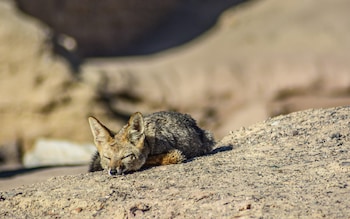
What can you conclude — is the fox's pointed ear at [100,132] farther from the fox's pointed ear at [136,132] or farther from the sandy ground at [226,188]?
the sandy ground at [226,188]

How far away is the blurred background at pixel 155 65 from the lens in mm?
22375

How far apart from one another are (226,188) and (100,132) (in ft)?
5.37

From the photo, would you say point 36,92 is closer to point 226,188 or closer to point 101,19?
point 101,19

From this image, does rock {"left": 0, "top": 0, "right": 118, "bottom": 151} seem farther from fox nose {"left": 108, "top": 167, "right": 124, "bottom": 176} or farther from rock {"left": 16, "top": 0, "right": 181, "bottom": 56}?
fox nose {"left": 108, "top": 167, "right": 124, "bottom": 176}

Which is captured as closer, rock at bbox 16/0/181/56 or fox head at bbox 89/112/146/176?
fox head at bbox 89/112/146/176

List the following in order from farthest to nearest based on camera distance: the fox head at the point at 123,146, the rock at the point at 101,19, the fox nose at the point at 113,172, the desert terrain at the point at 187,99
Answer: the rock at the point at 101,19 < the fox head at the point at 123,146 < the fox nose at the point at 113,172 < the desert terrain at the point at 187,99

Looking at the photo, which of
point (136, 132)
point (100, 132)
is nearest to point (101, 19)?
point (100, 132)

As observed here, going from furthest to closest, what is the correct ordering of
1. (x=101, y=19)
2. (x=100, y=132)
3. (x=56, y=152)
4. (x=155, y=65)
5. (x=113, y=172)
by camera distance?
(x=101, y=19) → (x=155, y=65) → (x=56, y=152) → (x=100, y=132) → (x=113, y=172)

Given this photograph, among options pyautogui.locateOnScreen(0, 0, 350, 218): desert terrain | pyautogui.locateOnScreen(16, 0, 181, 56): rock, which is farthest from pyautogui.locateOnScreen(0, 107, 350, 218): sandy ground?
pyautogui.locateOnScreen(16, 0, 181, 56): rock

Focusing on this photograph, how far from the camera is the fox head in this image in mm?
8867

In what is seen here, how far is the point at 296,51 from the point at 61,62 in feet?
22.2

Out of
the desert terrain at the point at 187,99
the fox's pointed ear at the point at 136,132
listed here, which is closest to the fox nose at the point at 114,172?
the desert terrain at the point at 187,99

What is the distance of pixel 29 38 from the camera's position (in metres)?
22.2

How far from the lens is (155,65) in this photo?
26.8 meters
